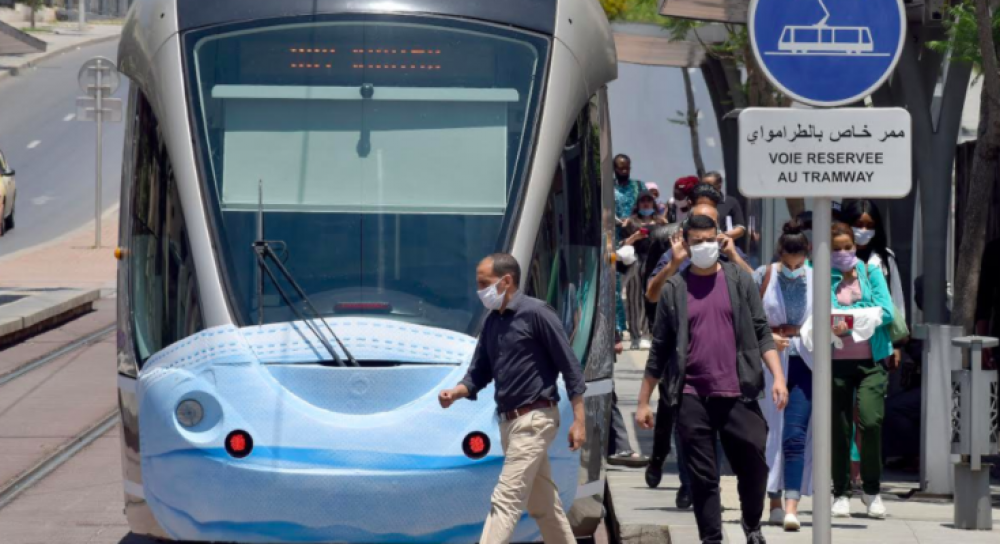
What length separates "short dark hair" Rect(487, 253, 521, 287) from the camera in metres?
7.71

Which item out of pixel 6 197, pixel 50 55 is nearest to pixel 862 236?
pixel 6 197

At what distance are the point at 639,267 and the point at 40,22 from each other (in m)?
70.8

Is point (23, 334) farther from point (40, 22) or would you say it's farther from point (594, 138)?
point (40, 22)

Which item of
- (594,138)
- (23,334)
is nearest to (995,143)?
(594,138)

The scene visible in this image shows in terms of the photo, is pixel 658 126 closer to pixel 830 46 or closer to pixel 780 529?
pixel 780 529

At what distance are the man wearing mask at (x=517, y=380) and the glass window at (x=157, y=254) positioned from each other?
133 cm

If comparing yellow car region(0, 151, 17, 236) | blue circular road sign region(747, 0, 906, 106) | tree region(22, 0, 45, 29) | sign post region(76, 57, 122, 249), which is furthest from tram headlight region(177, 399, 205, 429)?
tree region(22, 0, 45, 29)

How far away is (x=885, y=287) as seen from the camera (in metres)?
9.51

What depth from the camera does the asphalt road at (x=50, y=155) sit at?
34.8 meters

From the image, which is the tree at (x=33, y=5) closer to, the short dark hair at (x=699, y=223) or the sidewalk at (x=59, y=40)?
the sidewalk at (x=59, y=40)

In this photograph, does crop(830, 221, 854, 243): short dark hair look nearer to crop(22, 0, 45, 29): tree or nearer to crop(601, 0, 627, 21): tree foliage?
crop(601, 0, 627, 21): tree foliage

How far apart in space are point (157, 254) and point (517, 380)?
1926mm

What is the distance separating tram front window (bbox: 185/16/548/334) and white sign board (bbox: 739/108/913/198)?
2.08m

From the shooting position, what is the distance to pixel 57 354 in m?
19.0
